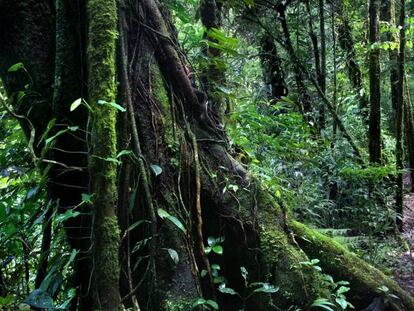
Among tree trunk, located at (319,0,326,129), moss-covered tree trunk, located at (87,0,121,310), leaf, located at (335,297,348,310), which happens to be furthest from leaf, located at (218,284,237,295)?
tree trunk, located at (319,0,326,129)

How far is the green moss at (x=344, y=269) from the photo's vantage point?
3.82 meters

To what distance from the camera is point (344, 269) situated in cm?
387

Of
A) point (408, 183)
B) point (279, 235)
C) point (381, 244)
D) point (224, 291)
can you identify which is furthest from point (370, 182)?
point (408, 183)

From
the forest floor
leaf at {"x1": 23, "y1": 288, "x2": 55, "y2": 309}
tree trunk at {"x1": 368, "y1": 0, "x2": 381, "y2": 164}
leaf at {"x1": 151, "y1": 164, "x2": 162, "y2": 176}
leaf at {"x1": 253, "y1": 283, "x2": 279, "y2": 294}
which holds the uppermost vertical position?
tree trunk at {"x1": 368, "y1": 0, "x2": 381, "y2": 164}

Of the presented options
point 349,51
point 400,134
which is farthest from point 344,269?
point 349,51

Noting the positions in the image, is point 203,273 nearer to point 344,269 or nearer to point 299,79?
point 344,269

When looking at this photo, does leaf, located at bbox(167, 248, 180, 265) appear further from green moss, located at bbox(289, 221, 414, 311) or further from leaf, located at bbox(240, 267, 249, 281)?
green moss, located at bbox(289, 221, 414, 311)

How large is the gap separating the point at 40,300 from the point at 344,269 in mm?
2571

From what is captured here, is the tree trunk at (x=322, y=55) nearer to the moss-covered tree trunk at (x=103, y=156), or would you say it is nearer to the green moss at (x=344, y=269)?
the green moss at (x=344, y=269)

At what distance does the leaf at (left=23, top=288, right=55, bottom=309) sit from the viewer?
248 centimetres

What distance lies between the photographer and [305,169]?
723 cm

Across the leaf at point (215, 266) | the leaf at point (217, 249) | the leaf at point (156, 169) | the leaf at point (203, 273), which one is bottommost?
the leaf at point (203, 273)

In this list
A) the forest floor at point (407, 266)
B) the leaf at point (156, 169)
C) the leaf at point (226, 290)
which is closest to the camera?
the leaf at point (156, 169)

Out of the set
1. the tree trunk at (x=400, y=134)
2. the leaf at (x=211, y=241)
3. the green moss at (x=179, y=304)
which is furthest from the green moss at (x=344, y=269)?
the tree trunk at (x=400, y=134)
